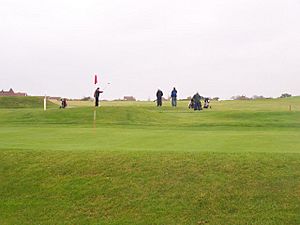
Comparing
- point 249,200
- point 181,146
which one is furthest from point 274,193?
point 181,146

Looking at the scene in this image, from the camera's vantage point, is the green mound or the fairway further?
the green mound

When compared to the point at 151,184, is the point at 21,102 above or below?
above

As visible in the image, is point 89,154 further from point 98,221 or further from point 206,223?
point 206,223

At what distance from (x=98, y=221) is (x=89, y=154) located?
2.93 meters

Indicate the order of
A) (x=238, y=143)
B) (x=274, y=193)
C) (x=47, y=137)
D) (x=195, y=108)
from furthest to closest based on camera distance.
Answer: (x=195, y=108) < (x=47, y=137) < (x=238, y=143) < (x=274, y=193)

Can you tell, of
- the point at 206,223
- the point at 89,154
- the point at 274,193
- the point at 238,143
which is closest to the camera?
the point at 206,223

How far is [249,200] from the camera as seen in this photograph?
29.9 ft

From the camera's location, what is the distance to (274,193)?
9258 mm

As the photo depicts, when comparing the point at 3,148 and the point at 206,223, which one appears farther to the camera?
the point at 3,148

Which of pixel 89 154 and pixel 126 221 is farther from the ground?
pixel 89 154

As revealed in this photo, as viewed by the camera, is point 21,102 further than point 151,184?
Yes

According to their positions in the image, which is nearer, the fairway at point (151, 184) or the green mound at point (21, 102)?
the fairway at point (151, 184)

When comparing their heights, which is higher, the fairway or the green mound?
the green mound

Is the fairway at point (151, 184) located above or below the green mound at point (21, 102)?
below
